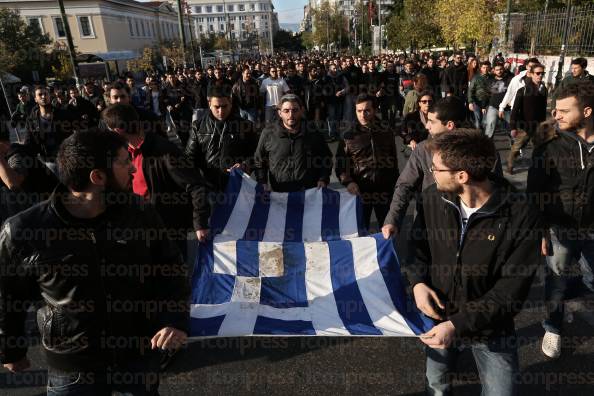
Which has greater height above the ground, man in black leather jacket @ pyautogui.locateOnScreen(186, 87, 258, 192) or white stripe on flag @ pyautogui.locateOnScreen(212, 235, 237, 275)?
man in black leather jacket @ pyautogui.locateOnScreen(186, 87, 258, 192)

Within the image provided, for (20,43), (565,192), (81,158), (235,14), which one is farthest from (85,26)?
(235,14)

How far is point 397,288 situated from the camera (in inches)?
130

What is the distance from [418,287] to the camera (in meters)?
2.38

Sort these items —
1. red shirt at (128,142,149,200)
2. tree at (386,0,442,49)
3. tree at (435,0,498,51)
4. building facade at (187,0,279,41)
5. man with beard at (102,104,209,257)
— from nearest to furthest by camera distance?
man with beard at (102,104,209,257)
red shirt at (128,142,149,200)
tree at (435,0,498,51)
tree at (386,0,442,49)
building facade at (187,0,279,41)

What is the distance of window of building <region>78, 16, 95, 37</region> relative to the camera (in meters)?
65.4

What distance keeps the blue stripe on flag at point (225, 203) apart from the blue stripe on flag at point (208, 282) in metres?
0.39

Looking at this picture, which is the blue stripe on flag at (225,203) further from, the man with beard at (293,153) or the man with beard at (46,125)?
the man with beard at (46,125)

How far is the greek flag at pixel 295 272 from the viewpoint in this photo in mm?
2996

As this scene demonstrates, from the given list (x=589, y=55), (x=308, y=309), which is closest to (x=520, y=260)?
(x=308, y=309)

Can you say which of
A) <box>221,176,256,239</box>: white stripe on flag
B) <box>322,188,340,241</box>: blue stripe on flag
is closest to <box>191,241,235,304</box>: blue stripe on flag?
<box>221,176,256,239</box>: white stripe on flag

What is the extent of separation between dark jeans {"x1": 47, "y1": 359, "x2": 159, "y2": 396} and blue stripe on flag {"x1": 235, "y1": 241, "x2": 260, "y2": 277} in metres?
1.40

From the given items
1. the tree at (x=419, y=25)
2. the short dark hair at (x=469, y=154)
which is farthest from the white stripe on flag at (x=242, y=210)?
the tree at (x=419, y=25)

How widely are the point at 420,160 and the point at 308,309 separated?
1.50 m

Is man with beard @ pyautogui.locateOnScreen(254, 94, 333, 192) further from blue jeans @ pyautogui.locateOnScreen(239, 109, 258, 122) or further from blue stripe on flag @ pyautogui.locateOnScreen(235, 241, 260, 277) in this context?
blue jeans @ pyautogui.locateOnScreen(239, 109, 258, 122)
